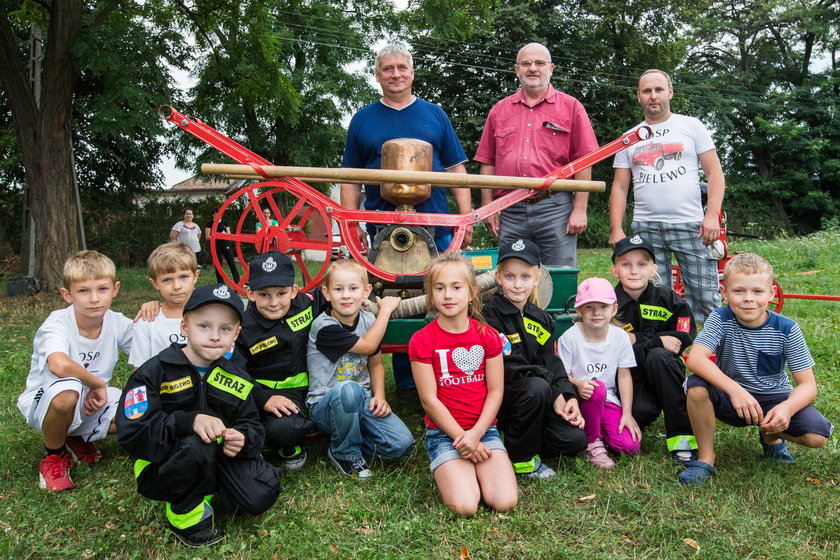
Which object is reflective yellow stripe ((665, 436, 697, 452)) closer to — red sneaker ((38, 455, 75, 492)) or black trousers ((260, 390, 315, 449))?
black trousers ((260, 390, 315, 449))

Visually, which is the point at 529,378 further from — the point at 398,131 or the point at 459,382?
the point at 398,131

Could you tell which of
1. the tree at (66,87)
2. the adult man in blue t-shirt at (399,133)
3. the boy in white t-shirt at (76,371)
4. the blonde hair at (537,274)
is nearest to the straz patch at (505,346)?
the blonde hair at (537,274)

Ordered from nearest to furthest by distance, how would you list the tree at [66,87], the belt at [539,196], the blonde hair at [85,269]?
the blonde hair at [85,269] < the belt at [539,196] < the tree at [66,87]

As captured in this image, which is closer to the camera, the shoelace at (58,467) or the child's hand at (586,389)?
the shoelace at (58,467)

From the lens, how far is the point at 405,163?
3717 millimetres

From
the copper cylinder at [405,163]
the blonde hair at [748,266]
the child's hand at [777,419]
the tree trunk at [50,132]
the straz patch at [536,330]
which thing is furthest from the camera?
the tree trunk at [50,132]

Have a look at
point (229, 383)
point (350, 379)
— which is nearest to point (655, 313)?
point (350, 379)

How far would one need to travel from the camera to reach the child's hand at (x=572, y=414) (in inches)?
121

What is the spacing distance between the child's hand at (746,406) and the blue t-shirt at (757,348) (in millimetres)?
201

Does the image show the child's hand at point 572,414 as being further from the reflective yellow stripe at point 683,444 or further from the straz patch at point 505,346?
the reflective yellow stripe at point 683,444

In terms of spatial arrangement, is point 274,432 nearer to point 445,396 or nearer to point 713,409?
point 445,396

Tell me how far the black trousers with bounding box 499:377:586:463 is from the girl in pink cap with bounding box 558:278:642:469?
0.13 meters

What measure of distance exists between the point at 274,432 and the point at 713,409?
1.97 metres

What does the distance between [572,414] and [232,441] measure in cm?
151
